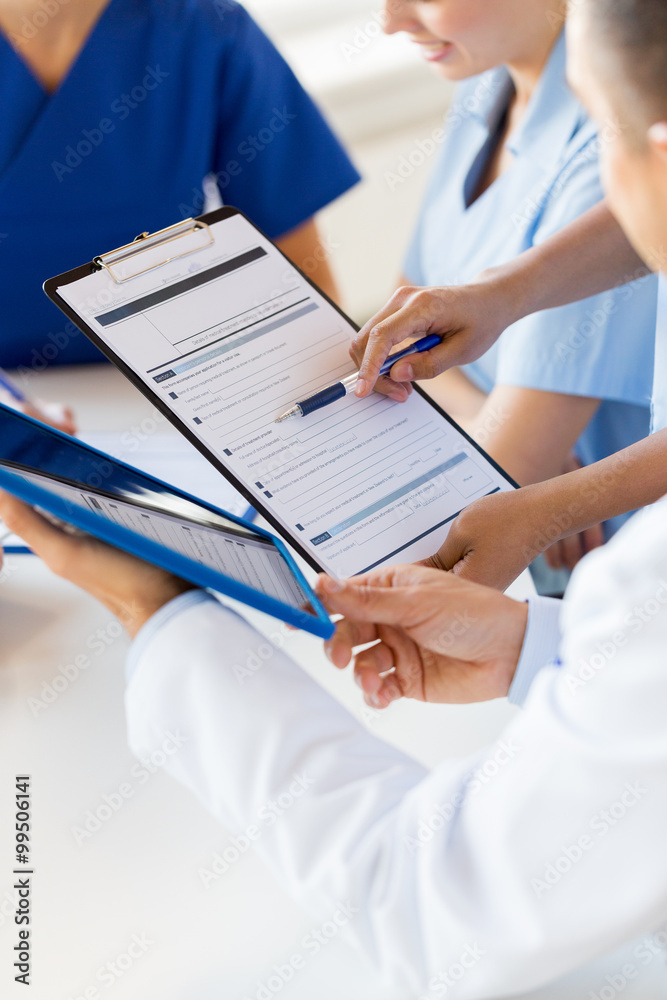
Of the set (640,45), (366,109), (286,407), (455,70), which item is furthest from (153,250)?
(366,109)

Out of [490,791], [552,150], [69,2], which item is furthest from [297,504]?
[69,2]

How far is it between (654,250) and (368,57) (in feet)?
4.43

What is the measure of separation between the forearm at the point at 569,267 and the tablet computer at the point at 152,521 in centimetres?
38

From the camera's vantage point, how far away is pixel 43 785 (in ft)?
2.04

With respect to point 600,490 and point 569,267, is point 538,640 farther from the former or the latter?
point 569,267

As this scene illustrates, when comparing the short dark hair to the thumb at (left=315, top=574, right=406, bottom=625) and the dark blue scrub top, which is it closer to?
the thumb at (left=315, top=574, right=406, bottom=625)

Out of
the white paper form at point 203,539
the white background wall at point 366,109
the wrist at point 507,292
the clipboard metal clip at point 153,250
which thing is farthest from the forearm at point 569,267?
the white background wall at point 366,109

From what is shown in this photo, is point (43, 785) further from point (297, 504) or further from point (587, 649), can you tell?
point (587, 649)

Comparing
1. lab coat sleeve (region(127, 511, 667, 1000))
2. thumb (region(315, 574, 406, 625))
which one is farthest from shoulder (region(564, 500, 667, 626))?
thumb (region(315, 574, 406, 625))

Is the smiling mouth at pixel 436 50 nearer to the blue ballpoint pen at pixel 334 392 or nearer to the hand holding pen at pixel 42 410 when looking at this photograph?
the blue ballpoint pen at pixel 334 392

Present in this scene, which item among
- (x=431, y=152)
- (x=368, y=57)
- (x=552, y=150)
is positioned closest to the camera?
(x=552, y=150)

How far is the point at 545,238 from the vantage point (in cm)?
88

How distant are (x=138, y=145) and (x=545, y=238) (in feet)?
1.73

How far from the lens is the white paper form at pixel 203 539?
475mm
